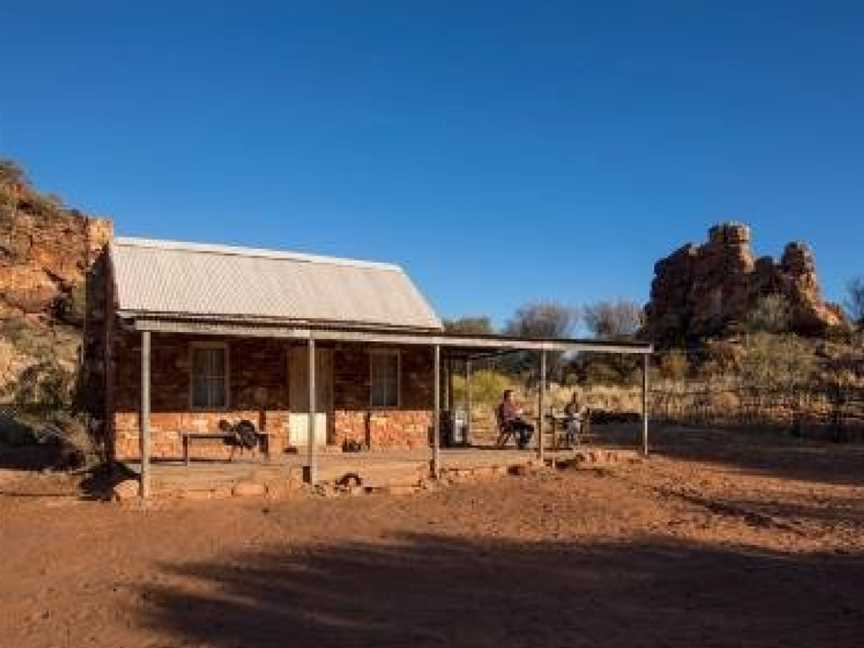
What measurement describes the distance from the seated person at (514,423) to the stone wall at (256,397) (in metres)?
1.50

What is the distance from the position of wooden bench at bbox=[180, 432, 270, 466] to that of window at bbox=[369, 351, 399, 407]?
252cm

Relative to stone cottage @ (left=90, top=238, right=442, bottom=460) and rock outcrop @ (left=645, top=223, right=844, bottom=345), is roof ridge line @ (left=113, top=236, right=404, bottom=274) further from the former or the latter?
rock outcrop @ (left=645, top=223, right=844, bottom=345)

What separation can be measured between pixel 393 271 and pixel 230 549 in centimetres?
1090

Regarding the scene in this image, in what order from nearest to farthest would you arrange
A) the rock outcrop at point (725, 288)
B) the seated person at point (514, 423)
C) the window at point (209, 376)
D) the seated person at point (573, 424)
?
1. the window at point (209, 376)
2. the seated person at point (514, 423)
3. the seated person at point (573, 424)
4. the rock outcrop at point (725, 288)

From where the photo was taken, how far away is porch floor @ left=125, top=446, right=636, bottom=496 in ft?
49.6

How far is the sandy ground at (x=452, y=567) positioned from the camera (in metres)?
8.45

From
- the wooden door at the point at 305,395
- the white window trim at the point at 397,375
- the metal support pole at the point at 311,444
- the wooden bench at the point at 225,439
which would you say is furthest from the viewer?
the white window trim at the point at 397,375

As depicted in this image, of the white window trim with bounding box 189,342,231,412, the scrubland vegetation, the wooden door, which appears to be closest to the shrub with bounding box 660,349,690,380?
the scrubland vegetation

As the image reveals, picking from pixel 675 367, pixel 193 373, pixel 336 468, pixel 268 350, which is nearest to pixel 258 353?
pixel 268 350

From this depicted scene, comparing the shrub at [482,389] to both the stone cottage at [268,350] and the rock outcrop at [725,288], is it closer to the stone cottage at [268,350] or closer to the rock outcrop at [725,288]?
the stone cottage at [268,350]

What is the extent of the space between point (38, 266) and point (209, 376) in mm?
25716

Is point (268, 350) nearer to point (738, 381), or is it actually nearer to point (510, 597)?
point (510, 597)

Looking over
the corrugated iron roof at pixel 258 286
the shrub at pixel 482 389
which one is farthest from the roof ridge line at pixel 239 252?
the shrub at pixel 482 389

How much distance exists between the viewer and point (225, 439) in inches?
655
